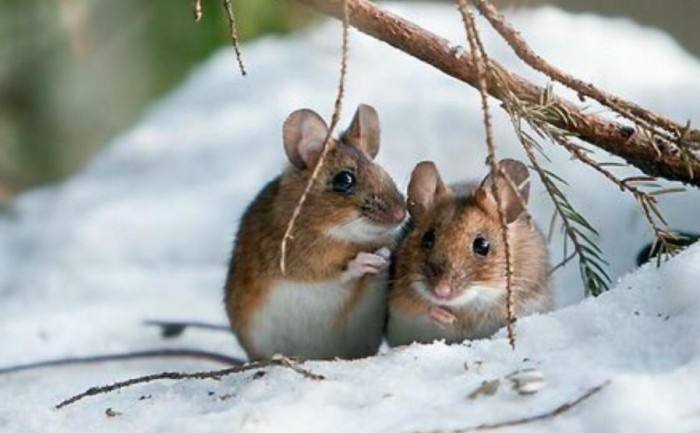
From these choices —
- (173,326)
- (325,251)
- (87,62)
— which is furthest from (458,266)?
(87,62)

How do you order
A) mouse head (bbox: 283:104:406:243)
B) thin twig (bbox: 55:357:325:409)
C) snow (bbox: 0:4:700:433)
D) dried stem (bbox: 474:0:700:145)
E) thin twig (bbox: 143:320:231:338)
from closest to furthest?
snow (bbox: 0:4:700:433) < thin twig (bbox: 55:357:325:409) < dried stem (bbox: 474:0:700:145) < mouse head (bbox: 283:104:406:243) < thin twig (bbox: 143:320:231:338)

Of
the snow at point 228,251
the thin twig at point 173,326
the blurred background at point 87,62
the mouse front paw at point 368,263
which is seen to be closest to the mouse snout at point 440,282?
the mouse front paw at point 368,263

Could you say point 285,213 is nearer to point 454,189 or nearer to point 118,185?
point 454,189

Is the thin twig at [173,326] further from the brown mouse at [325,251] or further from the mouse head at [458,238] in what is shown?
the mouse head at [458,238]

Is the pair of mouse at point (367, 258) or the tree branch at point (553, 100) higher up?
the tree branch at point (553, 100)

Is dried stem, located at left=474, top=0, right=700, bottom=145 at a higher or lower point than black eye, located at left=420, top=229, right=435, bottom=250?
higher

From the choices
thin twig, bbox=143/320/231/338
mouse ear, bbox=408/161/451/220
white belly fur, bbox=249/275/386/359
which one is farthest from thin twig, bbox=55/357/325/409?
thin twig, bbox=143/320/231/338

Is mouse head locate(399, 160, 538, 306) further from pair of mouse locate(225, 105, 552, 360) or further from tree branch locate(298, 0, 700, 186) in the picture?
tree branch locate(298, 0, 700, 186)
